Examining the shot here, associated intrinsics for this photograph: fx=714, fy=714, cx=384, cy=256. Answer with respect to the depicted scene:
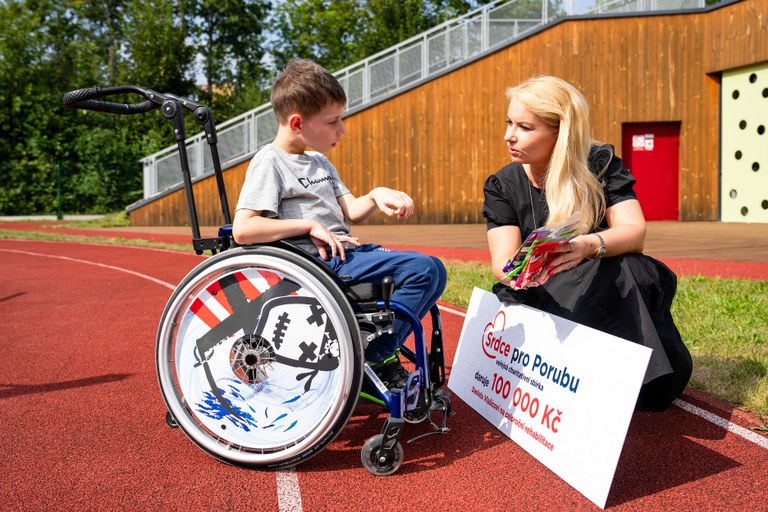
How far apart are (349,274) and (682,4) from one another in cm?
1909

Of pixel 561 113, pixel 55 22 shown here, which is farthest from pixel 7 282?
pixel 55 22

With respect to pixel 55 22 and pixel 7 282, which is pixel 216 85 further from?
pixel 7 282

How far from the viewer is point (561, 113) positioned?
10.1 ft

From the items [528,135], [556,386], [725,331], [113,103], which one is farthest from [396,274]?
[725,331]

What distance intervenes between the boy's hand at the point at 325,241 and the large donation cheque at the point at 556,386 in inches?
37.2

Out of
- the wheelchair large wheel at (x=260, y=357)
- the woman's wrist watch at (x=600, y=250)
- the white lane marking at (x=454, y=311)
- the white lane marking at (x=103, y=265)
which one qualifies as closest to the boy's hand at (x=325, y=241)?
the wheelchair large wheel at (x=260, y=357)

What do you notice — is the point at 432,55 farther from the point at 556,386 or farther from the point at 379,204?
the point at 556,386

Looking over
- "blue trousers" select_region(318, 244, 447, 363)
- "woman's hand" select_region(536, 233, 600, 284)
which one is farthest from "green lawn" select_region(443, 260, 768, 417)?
"blue trousers" select_region(318, 244, 447, 363)

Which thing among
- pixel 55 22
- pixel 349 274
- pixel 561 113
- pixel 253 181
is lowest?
pixel 349 274

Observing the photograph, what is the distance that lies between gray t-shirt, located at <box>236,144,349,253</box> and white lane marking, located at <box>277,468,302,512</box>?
2.91 feet

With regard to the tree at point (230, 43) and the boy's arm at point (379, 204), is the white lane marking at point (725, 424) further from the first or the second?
the tree at point (230, 43)

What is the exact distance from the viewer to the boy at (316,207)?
110 inches

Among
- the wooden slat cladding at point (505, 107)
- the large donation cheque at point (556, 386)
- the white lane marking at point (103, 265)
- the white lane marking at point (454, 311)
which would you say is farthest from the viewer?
the wooden slat cladding at point (505, 107)

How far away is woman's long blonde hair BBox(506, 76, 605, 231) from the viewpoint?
3076 mm
